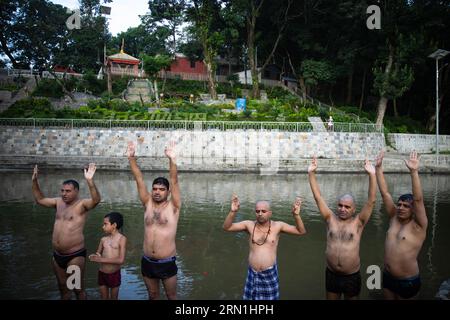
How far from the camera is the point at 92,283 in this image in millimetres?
6305

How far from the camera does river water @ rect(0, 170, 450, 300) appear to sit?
621 centimetres

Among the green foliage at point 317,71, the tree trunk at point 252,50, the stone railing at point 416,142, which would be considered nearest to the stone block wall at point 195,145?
the stone railing at point 416,142

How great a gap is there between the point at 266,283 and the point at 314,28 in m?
38.1

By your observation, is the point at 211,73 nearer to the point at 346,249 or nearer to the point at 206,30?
the point at 206,30

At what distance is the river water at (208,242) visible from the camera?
6211 millimetres

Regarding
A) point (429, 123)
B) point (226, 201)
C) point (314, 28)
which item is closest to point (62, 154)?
point (226, 201)

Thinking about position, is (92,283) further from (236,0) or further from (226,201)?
(236,0)

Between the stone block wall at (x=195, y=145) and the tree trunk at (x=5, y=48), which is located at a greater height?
the tree trunk at (x=5, y=48)

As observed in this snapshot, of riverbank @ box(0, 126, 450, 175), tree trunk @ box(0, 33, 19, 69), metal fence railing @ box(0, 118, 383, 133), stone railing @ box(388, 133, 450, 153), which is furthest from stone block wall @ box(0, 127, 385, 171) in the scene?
tree trunk @ box(0, 33, 19, 69)

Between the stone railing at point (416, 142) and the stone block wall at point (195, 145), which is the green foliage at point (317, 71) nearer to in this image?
the stone railing at point (416, 142)

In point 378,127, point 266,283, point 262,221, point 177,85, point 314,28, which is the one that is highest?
point 314,28

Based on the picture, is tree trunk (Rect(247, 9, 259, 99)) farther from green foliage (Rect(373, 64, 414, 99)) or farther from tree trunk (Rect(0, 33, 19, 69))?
tree trunk (Rect(0, 33, 19, 69))

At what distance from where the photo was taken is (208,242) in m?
8.80

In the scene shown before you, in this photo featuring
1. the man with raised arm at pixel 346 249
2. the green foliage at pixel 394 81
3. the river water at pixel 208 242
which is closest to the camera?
the man with raised arm at pixel 346 249
